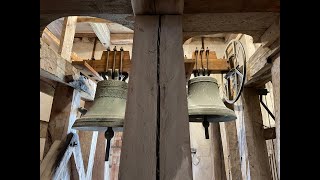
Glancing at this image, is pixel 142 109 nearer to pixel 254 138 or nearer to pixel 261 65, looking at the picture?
pixel 261 65

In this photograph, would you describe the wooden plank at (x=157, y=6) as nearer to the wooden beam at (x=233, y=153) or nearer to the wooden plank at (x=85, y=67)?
the wooden plank at (x=85, y=67)

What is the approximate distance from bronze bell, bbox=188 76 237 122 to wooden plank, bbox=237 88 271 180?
37 centimetres

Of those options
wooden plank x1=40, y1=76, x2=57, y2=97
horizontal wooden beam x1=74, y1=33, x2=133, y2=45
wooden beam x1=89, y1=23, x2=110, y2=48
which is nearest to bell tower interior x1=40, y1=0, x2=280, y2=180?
wooden plank x1=40, y1=76, x2=57, y2=97

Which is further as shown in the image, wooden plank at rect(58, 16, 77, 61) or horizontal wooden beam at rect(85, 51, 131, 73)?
wooden plank at rect(58, 16, 77, 61)

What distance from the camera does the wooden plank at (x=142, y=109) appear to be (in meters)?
0.73

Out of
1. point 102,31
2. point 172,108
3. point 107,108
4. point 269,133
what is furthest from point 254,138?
point 102,31

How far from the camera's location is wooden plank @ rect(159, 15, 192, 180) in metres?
0.73

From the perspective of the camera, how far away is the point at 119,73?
168 centimetres

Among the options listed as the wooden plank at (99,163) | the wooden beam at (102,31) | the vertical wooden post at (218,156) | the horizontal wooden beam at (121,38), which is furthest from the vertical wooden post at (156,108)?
the horizontal wooden beam at (121,38)

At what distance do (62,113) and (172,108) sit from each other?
50.3 inches

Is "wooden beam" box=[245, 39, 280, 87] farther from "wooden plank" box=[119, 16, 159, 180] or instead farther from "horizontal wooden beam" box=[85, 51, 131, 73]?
"horizontal wooden beam" box=[85, 51, 131, 73]
